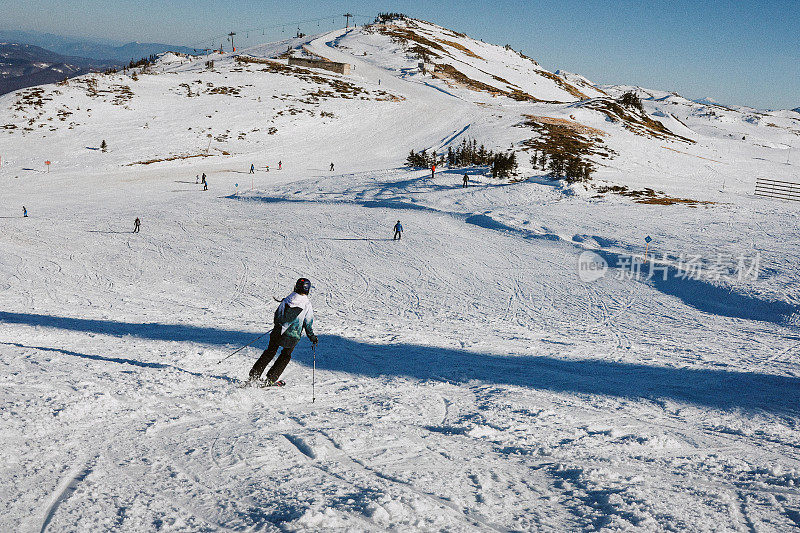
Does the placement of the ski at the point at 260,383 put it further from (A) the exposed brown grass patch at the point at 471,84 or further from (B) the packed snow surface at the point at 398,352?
(A) the exposed brown grass patch at the point at 471,84

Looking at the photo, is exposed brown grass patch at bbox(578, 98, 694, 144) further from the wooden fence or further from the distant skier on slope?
the distant skier on slope

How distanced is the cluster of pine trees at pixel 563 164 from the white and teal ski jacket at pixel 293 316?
91.0 ft

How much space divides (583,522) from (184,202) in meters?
30.5

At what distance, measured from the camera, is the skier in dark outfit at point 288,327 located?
734 cm

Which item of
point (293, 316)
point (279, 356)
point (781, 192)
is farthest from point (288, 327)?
point (781, 192)

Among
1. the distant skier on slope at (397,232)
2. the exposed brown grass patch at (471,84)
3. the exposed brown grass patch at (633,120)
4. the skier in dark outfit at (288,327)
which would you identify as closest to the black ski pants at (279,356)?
the skier in dark outfit at (288,327)

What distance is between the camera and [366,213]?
2759 cm

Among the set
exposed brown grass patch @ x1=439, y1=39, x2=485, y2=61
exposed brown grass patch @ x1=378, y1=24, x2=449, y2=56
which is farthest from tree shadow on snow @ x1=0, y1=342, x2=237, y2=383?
exposed brown grass patch @ x1=439, y1=39, x2=485, y2=61

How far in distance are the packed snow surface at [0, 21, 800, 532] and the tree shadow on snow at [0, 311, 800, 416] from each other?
3.2 inches

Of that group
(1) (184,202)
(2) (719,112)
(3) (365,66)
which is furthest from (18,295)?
(2) (719,112)

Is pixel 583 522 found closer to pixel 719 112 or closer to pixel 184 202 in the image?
pixel 184 202

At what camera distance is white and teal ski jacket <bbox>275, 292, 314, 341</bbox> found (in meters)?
7.32

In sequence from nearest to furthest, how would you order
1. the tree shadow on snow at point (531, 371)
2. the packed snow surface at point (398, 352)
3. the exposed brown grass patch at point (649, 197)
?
the packed snow surface at point (398, 352)
the tree shadow on snow at point (531, 371)
the exposed brown grass patch at point (649, 197)

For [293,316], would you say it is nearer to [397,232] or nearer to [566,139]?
[397,232]
